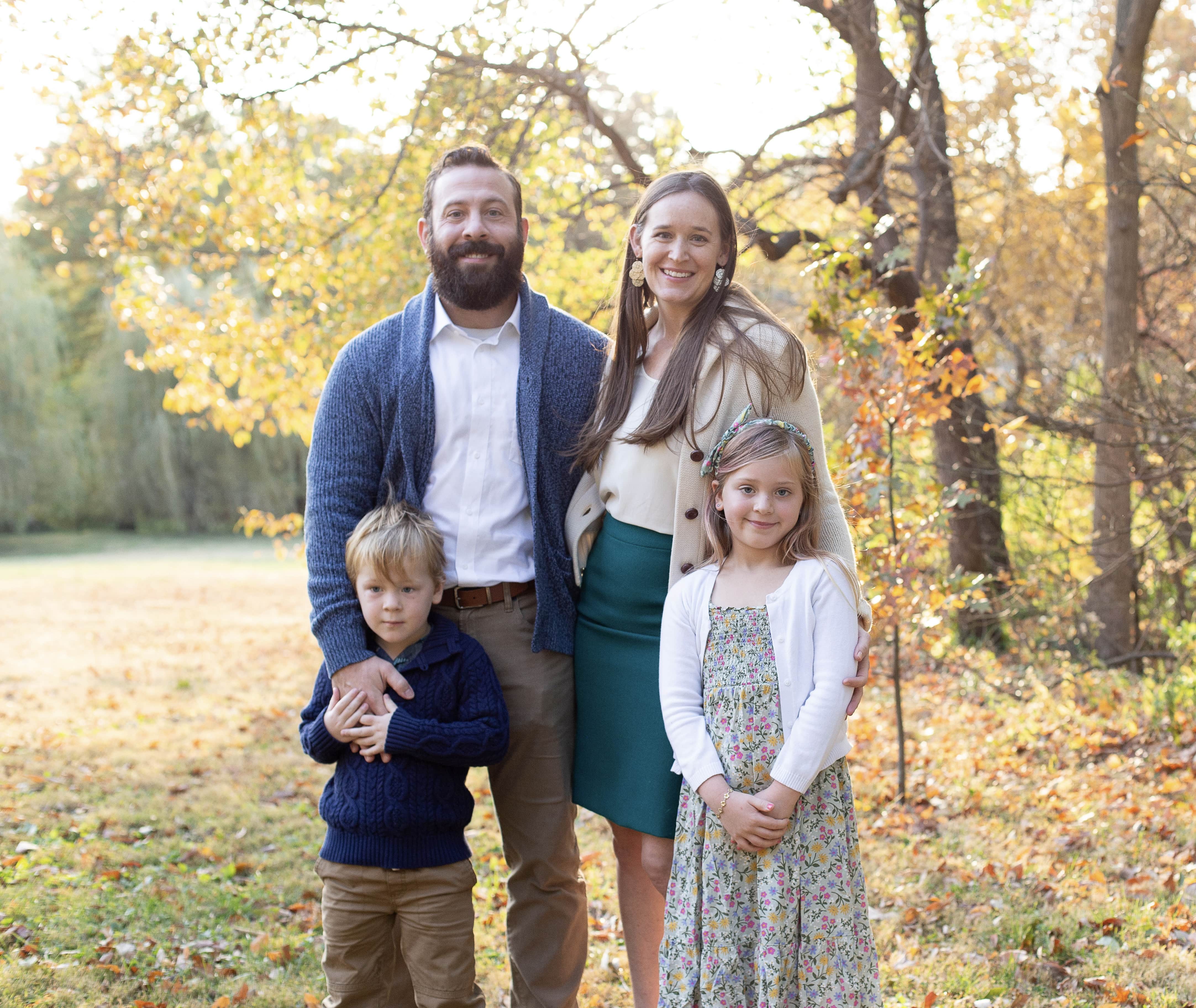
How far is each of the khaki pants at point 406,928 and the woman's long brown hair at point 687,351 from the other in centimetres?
108

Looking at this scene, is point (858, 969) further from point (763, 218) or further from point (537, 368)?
point (763, 218)

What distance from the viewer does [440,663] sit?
7.96ft

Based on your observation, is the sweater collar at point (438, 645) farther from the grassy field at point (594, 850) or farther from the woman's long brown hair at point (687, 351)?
the grassy field at point (594, 850)

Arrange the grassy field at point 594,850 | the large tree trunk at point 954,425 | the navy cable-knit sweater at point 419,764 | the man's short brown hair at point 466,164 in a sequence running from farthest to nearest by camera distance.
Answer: the large tree trunk at point 954,425 < the grassy field at point 594,850 < the man's short brown hair at point 466,164 < the navy cable-knit sweater at point 419,764

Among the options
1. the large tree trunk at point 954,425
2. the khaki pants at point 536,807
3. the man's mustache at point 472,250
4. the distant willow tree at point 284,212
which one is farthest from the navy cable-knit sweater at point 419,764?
the distant willow tree at point 284,212

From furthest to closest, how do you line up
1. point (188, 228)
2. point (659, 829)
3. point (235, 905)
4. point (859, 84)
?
point (188, 228) < point (859, 84) < point (235, 905) < point (659, 829)

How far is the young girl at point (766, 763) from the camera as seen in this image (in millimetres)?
2092

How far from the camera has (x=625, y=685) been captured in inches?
97.2

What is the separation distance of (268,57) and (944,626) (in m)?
5.44

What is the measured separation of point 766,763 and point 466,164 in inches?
65.7

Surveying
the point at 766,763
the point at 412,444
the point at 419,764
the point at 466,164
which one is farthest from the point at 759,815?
the point at 466,164

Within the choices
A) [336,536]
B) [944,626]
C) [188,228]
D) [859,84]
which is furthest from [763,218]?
[336,536]

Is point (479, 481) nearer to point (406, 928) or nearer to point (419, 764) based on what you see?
point (419, 764)

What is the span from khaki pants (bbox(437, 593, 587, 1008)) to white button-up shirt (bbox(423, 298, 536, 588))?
12cm
